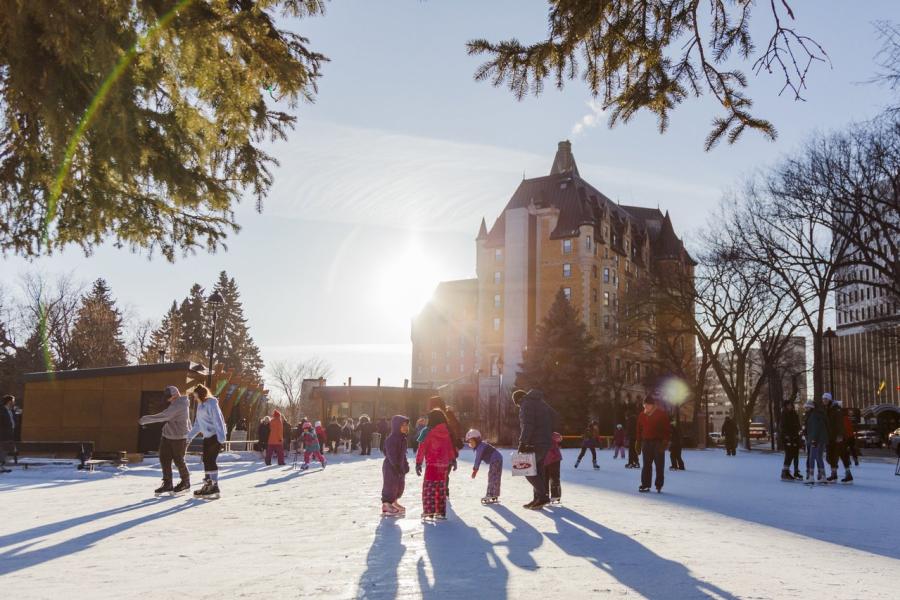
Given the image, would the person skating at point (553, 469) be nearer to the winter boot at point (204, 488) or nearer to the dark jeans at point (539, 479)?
the dark jeans at point (539, 479)

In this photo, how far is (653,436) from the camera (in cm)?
1366

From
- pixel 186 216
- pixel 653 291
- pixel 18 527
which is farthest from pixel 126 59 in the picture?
pixel 653 291

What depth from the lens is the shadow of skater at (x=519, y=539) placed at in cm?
632

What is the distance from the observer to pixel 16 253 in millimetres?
7672

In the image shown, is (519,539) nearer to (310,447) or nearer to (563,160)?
(310,447)


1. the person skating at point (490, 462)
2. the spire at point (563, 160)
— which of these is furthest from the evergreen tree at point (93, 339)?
the spire at point (563, 160)

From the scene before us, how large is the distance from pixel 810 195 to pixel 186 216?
25.0m

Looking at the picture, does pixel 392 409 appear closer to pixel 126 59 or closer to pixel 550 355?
pixel 550 355

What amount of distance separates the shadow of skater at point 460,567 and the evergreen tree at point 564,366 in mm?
44072

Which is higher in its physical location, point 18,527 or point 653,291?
point 653,291

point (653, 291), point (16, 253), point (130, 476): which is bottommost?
point (130, 476)

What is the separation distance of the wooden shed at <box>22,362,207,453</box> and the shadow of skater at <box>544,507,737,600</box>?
772 inches

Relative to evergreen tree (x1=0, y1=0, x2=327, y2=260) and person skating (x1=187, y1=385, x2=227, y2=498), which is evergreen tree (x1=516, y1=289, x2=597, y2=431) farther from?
evergreen tree (x1=0, y1=0, x2=327, y2=260)

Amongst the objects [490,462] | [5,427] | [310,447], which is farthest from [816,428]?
[5,427]
